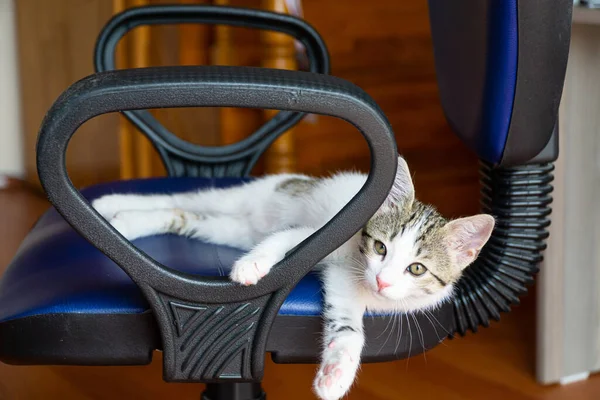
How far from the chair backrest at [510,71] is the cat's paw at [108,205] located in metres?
0.53

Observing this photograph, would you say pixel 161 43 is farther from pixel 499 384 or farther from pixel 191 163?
pixel 499 384

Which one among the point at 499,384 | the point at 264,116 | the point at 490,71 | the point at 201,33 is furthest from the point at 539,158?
the point at 201,33

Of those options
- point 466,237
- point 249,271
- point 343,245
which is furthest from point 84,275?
point 466,237

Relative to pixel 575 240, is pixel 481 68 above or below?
above

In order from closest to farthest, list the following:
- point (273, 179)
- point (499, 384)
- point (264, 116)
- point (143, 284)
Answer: point (143, 284)
point (273, 179)
point (499, 384)
point (264, 116)

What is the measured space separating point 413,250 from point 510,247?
0.12 metres

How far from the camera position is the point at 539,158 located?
0.91m

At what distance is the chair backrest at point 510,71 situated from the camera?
753mm

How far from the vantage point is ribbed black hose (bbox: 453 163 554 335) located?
920 millimetres

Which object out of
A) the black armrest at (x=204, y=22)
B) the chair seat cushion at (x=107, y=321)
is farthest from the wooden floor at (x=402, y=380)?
the chair seat cushion at (x=107, y=321)

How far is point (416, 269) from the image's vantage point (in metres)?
0.93

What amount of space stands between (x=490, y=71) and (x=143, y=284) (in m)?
0.43

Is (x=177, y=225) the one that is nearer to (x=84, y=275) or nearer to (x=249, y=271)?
(x=84, y=275)

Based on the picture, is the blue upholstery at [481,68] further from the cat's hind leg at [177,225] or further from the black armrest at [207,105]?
the cat's hind leg at [177,225]
